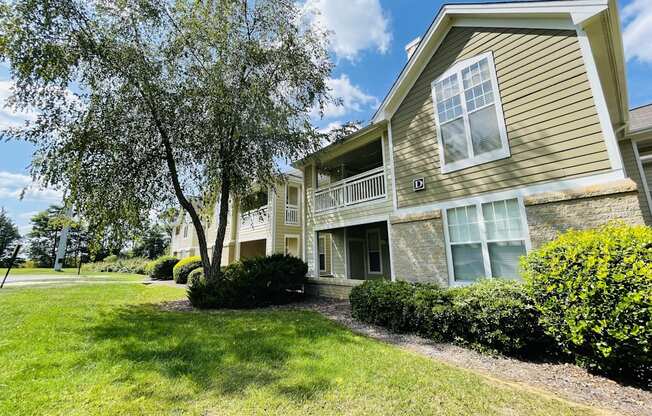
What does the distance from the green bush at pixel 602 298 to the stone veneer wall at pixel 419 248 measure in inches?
125

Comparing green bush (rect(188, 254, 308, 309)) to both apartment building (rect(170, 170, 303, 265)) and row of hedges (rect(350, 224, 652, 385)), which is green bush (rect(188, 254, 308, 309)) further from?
row of hedges (rect(350, 224, 652, 385))

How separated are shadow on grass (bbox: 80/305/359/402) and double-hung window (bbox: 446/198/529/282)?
357cm

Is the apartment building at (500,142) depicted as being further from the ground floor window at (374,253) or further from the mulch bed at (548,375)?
the ground floor window at (374,253)

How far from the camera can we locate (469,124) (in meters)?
7.29

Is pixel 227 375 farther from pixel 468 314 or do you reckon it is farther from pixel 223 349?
pixel 468 314

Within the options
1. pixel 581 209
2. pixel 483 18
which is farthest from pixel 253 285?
pixel 483 18

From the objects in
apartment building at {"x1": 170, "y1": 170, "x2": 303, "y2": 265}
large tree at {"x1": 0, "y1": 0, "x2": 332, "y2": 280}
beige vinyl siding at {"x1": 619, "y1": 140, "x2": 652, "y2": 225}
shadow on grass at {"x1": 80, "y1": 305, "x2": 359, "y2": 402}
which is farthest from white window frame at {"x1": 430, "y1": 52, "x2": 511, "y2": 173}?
apartment building at {"x1": 170, "y1": 170, "x2": 303, "y2": 265}

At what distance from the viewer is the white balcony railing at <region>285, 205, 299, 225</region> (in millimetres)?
17688

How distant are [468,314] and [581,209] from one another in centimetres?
301

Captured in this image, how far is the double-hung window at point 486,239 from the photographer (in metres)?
6.23

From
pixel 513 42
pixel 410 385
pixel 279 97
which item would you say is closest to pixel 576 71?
pixel 513 42

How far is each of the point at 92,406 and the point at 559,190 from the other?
8116 millimetres

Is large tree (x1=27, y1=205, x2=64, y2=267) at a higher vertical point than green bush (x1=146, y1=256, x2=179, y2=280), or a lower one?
higher

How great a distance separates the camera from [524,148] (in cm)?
630
